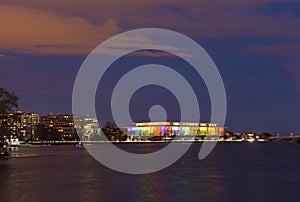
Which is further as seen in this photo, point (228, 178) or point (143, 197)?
point (228, 178)

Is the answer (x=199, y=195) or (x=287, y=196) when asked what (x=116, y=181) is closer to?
(x=199, y=195)

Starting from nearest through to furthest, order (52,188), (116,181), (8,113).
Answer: (52,188)
(116,181)
(8,113)

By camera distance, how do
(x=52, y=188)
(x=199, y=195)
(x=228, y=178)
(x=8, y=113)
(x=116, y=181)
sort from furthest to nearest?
(x=8, y=113), (x=228, y=178), (x=116, y=181), (x=52, y=188), (x=199, y=195)

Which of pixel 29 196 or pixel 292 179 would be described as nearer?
pixel 29 196

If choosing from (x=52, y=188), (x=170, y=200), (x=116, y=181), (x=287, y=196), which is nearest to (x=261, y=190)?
(x=287, y=196)

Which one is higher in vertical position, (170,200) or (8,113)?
(8,113)

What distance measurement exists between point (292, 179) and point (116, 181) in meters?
15.3

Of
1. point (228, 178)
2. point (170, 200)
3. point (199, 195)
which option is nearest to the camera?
point (170, 200)

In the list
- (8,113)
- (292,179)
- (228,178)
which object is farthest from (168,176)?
(8,113)

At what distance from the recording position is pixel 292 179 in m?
45.3

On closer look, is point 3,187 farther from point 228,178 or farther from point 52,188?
point 228,178

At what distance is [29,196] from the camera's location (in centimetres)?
3181

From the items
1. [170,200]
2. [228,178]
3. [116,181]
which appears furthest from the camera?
[228,178]

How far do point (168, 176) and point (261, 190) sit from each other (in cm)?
1099
